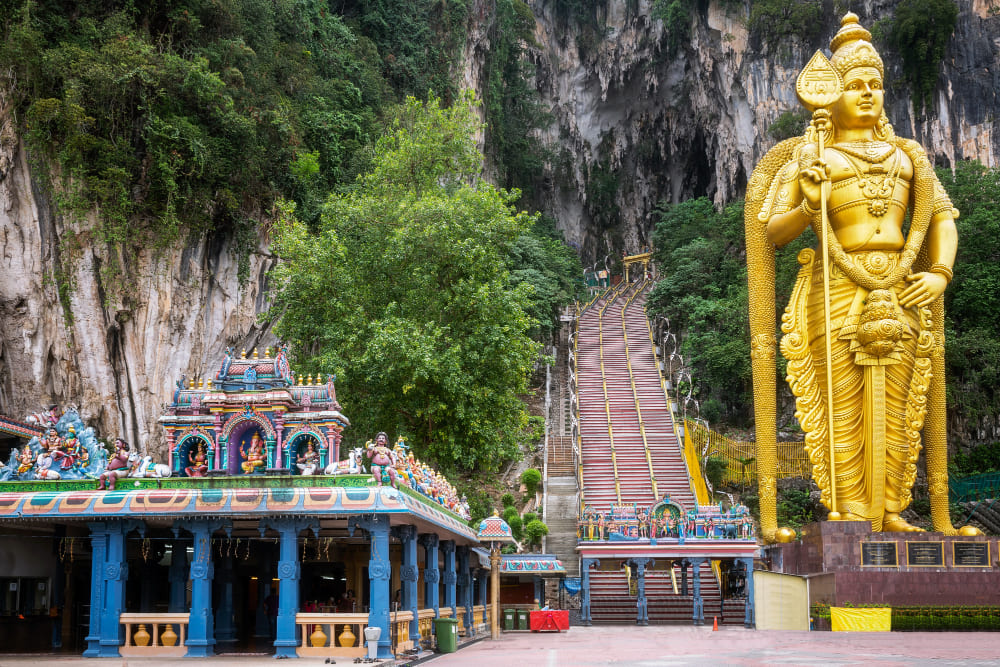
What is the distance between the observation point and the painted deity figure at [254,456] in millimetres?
13844

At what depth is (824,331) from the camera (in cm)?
1919

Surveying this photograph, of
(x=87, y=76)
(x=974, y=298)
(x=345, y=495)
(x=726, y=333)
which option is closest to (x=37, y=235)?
(x=87, y=76)

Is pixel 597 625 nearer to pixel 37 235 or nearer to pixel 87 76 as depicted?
pixel 37 235

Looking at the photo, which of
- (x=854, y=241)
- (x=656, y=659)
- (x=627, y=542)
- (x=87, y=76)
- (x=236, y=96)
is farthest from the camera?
(x=236, y=96)

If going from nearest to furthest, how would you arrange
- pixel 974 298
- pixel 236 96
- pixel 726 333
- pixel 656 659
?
1. pixel 656 659
2. pixel 236 96
3. pixel 974 298
4. pixel 726 333

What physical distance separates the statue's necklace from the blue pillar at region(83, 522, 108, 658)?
14276mm

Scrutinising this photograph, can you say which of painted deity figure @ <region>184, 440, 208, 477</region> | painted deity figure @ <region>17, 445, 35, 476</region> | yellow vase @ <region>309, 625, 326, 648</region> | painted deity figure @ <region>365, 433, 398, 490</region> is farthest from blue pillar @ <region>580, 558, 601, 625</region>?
painted deity figure @ <region>17, 445, 35, 476</region>

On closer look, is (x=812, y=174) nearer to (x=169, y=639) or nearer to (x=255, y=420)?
(x=255, y=420)

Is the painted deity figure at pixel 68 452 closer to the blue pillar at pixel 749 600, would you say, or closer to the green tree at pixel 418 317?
the green tree at pixel 418 317

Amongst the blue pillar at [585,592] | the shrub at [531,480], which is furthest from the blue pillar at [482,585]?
the shrub at [531,480]

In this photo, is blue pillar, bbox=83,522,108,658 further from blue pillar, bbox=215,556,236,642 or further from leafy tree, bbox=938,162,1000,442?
leafy tree, bbox=938,162,1000,442

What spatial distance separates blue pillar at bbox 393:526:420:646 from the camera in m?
13.8

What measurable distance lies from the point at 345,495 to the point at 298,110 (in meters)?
17.3

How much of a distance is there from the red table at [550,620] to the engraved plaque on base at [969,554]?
7348 millimetres
